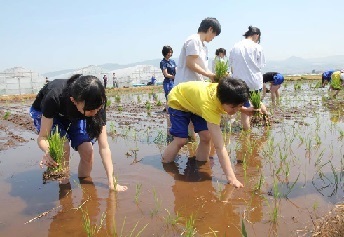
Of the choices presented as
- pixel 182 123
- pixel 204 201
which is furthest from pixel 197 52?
pixel 204 201

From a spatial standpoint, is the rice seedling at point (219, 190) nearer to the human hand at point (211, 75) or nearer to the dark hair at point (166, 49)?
the human hand at point (211, 75)

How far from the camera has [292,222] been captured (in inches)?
80.6

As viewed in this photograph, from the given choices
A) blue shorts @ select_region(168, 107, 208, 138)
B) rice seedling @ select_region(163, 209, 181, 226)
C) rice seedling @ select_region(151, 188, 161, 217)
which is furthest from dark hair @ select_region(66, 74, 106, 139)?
blue shorts @ select_region(168, 107, 208, 138)

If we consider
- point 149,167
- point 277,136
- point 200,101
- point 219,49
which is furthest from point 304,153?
point 219,49

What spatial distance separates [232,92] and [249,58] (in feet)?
8.01

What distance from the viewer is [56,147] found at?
9.32 ft

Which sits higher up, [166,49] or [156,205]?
[166,49]

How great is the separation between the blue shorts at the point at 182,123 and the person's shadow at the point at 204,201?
38 cm

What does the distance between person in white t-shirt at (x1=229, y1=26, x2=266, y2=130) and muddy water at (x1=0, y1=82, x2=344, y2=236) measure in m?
1.16

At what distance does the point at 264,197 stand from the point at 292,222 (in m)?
0.35

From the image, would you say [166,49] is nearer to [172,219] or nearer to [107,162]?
[107,162]

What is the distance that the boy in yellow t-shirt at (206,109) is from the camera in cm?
276

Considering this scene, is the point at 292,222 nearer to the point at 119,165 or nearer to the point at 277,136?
the point at 119,165

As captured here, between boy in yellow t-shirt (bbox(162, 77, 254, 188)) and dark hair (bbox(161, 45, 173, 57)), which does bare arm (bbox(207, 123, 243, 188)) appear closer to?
boy in yellow t-shirt (bbox(162, 77, 254, 188))
